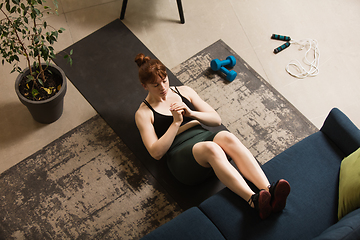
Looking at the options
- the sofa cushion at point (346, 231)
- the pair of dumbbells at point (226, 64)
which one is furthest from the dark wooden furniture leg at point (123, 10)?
the sofa cushion at point (346, 231)

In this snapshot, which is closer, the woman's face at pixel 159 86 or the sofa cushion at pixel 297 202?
the sofa cushion at pixel 297 202

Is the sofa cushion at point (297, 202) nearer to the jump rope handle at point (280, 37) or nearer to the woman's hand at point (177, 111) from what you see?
the woman's hand at point (177, 111)

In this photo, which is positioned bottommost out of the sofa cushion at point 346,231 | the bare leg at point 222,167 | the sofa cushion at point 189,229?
the sofa cushion at point 189,229

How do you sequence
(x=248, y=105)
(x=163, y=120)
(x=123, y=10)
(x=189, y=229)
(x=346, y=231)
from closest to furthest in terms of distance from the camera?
(x=346, y=231) < (x=189, y=229) < (x=163, y=120) < (x=248, y=105) < (x=123, y=10)

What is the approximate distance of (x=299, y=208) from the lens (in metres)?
1.97

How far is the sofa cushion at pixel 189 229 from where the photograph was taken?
1.79m

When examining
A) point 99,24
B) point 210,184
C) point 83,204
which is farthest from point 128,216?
point 99,24

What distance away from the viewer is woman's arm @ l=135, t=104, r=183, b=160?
210 cm

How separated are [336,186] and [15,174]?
2423 millimetres

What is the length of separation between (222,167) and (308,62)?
1.94m

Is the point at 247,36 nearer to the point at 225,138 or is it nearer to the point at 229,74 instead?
the point at 229,74

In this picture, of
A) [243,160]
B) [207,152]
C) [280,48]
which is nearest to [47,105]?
[207,152]

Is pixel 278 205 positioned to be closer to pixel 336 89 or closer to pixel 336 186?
pixel 336 186

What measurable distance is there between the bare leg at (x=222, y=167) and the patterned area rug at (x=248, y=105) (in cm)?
76
